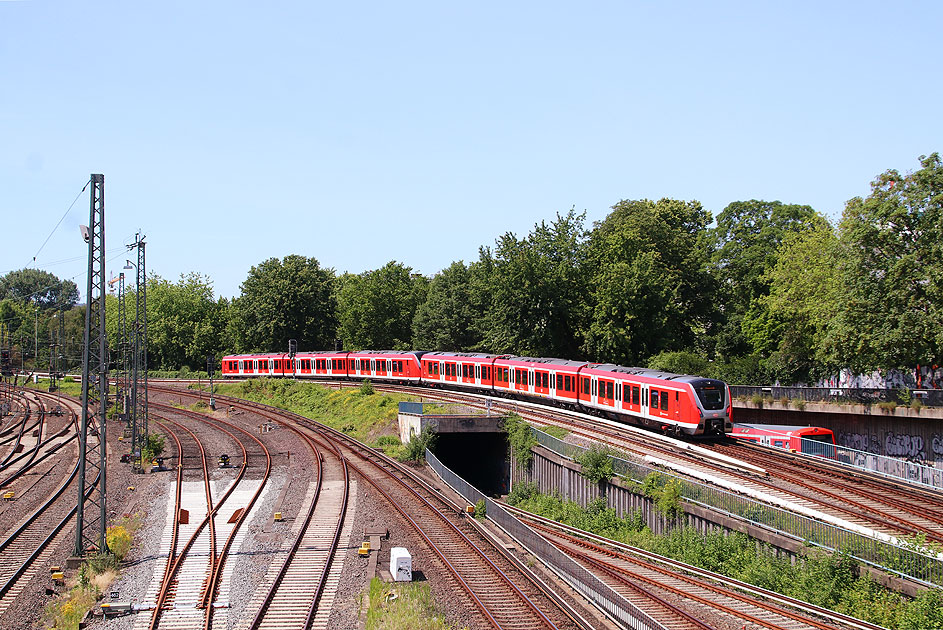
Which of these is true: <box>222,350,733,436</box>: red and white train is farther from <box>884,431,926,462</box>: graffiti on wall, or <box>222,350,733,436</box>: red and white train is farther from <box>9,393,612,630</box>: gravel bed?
<box>9,393,612,630</box>: gravel bed

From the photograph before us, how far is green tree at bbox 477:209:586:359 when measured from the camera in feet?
186

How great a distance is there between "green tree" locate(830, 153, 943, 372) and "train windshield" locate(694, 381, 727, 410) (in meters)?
8.45

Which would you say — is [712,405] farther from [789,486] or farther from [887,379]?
[887,379]

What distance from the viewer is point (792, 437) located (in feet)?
109

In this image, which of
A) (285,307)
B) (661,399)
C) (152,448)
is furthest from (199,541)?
(285,307)

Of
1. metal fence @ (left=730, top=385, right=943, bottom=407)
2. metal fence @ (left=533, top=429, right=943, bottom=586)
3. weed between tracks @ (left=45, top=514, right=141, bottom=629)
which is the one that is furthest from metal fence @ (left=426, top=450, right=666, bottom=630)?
metal fence @ (left=730, top=385, right=943, bottom=407)

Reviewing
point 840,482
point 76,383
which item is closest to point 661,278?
point 840,482

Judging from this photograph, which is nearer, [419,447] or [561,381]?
[419,447]

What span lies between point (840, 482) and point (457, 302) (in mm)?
54394

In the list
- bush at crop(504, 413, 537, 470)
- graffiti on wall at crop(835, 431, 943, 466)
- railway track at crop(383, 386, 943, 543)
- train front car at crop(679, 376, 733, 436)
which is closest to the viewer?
railway track at crop(383, 386, 943, 543)

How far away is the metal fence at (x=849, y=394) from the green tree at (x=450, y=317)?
1440 inches

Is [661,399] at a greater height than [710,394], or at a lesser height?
lesser

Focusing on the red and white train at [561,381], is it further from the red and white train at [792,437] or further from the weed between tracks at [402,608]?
the weed between tracks at [402,608]

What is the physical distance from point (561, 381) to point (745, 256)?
1015 inches
